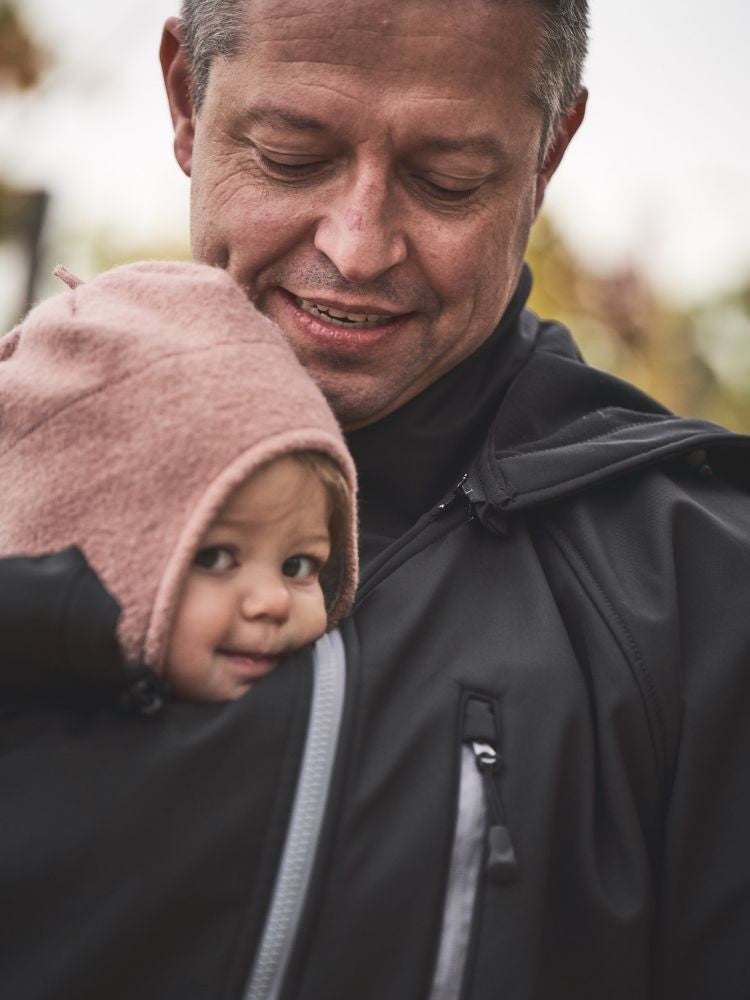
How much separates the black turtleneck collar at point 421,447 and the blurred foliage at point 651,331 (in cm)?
840

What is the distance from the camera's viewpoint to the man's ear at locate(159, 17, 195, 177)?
2695mm

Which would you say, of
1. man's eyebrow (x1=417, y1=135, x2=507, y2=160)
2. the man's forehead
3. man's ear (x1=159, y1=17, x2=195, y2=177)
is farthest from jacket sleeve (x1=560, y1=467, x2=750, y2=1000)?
man's ear (x1=159, y1=17, x2=195, y2=177)

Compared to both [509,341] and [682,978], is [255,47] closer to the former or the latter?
[509,341]

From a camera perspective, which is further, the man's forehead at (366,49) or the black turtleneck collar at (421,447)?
the black turtleneck collar at (421,447)

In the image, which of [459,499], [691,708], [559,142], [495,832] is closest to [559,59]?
[559,142]

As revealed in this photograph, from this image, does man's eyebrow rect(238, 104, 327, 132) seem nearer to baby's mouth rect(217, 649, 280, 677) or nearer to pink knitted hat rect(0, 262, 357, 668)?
pink knitted hat rect(0, 262, 357, 668)

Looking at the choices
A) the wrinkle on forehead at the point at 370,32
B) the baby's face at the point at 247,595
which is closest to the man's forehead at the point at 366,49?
the wrinkle on forehead at the point at 370,32

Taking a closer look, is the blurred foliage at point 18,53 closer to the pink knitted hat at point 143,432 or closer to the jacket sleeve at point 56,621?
the pink knitted hat at point 143,432

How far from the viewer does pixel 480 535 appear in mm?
2250

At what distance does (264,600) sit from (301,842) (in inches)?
14.0

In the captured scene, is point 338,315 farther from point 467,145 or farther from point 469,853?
point 469,853

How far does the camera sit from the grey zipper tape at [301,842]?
64.9 inches

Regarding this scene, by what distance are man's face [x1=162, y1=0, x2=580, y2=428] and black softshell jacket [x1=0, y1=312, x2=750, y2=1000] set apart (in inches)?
14.0

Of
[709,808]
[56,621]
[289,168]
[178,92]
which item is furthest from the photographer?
[178,92]
